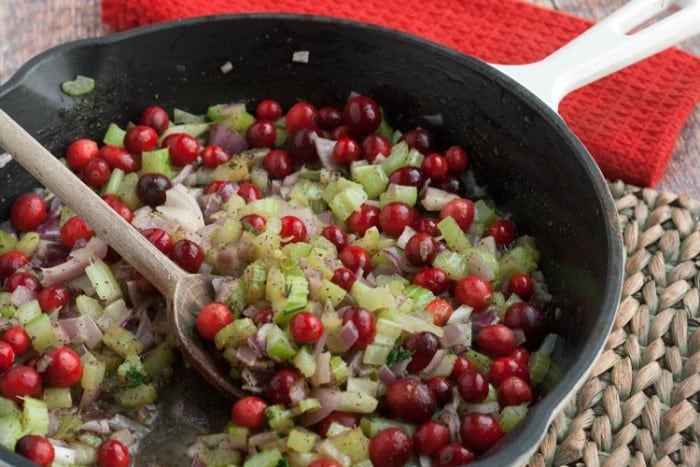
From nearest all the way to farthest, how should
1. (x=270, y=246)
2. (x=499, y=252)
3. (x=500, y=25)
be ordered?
(x=270, y=246), (x=499, y=252), (x=500, y=25)

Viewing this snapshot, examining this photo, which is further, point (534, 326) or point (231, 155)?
point (231, 155)

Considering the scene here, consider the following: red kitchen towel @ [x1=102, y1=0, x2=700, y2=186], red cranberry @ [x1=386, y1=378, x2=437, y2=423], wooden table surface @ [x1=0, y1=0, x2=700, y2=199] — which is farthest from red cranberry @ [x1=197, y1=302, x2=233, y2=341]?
wooden table surface @ [x1=0, y1=0, x2=700, y2=199]

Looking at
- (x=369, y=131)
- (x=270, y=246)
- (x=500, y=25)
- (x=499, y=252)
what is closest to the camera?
(x=270, y=246)

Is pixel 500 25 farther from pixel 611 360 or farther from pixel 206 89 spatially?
pixel 611 360

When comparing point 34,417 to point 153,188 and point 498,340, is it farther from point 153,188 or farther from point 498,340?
point 498,340

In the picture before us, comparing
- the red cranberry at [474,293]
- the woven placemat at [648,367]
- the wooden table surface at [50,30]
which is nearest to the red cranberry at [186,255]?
the red cranberry at [474,293]

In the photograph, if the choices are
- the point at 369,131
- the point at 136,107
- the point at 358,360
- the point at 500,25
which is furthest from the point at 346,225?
the point at 500,25

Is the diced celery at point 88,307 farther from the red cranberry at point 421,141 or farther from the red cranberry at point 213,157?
the red cranberry at point 421,141

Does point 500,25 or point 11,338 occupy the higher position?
point 500,25
